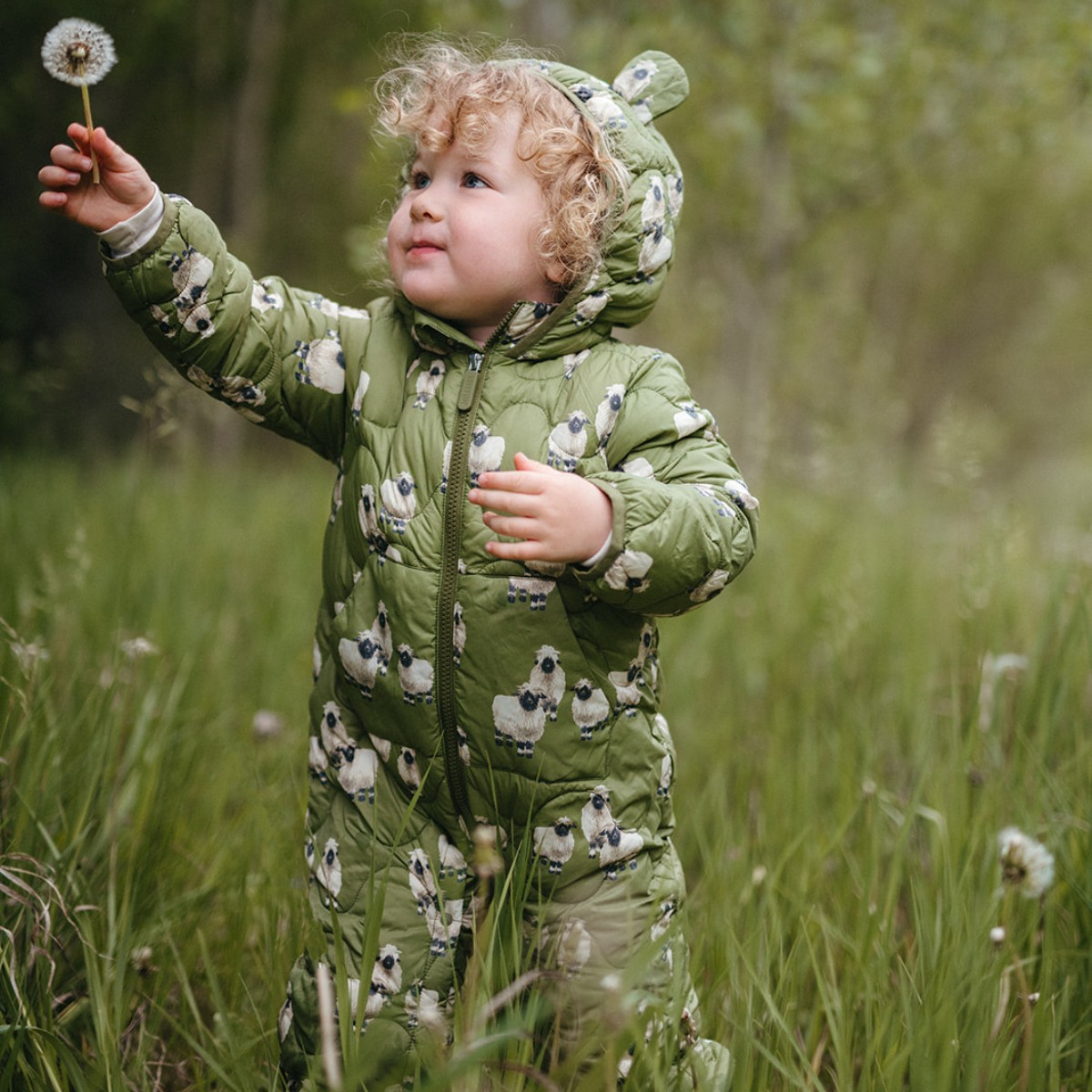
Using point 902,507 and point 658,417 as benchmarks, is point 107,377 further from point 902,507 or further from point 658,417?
point 658,417

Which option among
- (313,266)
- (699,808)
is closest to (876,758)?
(699,808)

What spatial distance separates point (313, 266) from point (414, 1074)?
9.46m

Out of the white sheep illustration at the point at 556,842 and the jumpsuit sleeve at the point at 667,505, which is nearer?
the jumpsuit sleeve at the point at 667,505

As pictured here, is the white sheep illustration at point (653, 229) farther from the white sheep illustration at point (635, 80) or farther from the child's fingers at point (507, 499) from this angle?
the child's fingers at point (507, 499)

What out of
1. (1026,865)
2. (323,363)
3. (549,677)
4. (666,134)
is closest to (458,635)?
(549,677)

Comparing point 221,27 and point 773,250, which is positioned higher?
point 221,27

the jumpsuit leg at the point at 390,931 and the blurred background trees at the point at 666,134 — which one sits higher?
the blurred background trees at the point at 666,134

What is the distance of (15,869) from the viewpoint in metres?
1.54

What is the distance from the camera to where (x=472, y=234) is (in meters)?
1.58

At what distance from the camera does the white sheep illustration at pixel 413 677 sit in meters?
1.55

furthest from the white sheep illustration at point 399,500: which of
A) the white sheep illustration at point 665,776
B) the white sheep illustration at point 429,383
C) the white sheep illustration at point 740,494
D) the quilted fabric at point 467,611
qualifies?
the white sheep illustration at point 665,776

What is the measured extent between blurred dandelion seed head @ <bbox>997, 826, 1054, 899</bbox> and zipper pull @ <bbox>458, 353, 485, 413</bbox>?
117 cm

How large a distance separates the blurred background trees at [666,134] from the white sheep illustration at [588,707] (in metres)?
0.80

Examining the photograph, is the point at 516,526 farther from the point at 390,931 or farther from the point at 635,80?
the point at 635,80
